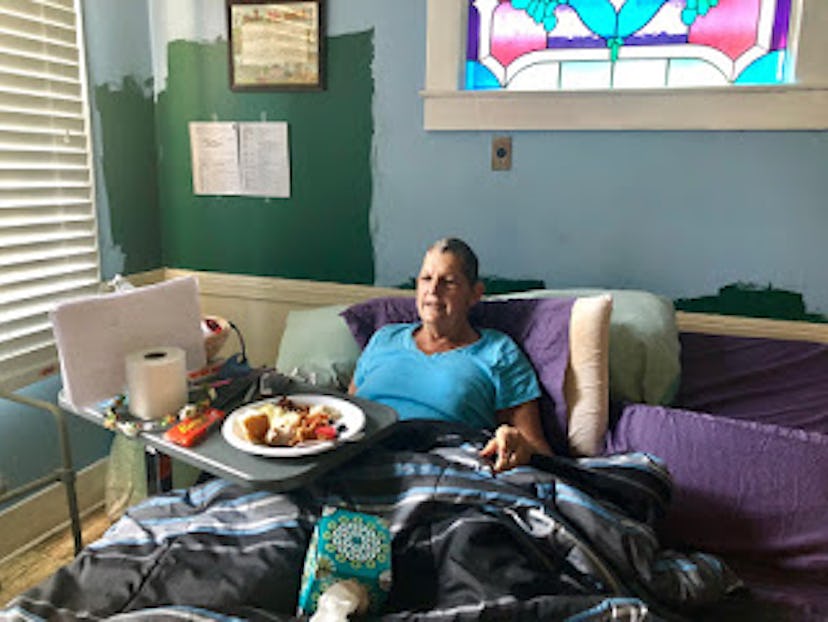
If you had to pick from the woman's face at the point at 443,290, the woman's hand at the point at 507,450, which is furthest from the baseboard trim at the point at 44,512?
the woman's hand at the point at 507,450

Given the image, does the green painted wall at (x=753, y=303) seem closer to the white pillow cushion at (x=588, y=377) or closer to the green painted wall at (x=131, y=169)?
the white pillow cushion at (x=588, y=377)

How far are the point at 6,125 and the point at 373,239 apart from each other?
110 cm

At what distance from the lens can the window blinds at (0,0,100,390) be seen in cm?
195

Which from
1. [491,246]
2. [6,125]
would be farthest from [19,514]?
[491,246]

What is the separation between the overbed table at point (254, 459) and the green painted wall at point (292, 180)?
1090mm

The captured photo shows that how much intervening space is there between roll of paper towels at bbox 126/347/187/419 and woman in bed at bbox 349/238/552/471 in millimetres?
521

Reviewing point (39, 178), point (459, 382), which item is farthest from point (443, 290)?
point (39, 178)

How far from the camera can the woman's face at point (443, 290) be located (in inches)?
66.3

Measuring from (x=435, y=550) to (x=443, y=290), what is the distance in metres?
0.69

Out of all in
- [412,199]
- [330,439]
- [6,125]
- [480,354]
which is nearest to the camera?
[330,439]

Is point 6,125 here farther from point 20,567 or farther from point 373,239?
point 20,567

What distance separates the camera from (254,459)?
120 cm

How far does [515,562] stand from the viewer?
1099mm

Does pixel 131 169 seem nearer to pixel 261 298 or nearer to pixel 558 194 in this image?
pixel 261 298
